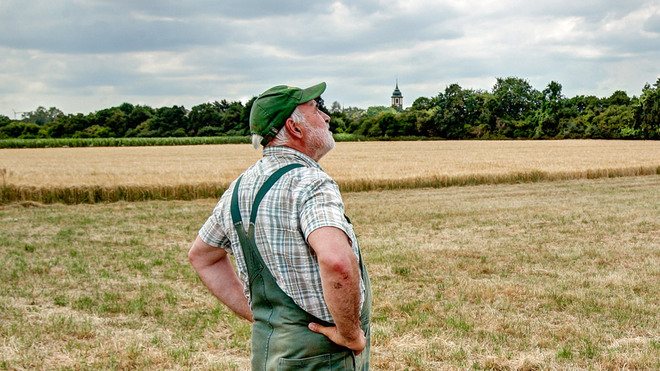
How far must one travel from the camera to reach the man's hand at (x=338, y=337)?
2143mm

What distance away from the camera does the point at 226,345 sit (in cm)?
505

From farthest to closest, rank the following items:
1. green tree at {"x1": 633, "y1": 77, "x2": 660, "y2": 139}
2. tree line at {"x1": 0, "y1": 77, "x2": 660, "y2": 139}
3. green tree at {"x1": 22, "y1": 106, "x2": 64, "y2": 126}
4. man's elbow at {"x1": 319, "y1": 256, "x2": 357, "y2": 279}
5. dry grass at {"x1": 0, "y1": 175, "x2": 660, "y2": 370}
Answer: green tree at {"x1": 22, "y1": 106, "x2": 64, "y2": 126}
tree line at {"x1": 0, "y1": 77, "x2": 660, "y2": 139}
green tree at {"x1": 633, "y1": 77, "x2": 660, "y2": 139}
dry grass at {"x1": 0, "y1": 175, "x2": 660, "y2": 370}
man's elbow at {"x1": 319, "y1": 256, "x2": 357, "y2": 279}

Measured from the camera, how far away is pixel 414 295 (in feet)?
21.5

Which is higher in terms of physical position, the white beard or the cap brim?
the cap brim

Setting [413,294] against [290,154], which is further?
[413,294]

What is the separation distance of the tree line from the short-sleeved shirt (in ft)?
232

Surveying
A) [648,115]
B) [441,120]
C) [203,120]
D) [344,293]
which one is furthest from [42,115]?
[344,293]

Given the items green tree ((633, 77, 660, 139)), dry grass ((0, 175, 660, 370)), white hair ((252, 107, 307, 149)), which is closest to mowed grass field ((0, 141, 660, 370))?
dry grass ((0, 175, 660, 370))

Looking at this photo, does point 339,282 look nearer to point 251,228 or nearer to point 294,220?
point 294,220

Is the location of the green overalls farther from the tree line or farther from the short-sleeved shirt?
the tree line

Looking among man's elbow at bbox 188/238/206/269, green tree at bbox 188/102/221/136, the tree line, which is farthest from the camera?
green tree at bbox 188/102/221/136

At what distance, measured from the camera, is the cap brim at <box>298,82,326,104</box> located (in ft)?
7.53

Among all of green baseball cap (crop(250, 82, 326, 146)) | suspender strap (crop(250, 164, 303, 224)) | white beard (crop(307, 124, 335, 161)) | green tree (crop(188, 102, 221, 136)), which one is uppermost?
green tree (crop(188, 102, 221, 136))

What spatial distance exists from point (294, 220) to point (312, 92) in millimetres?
572
